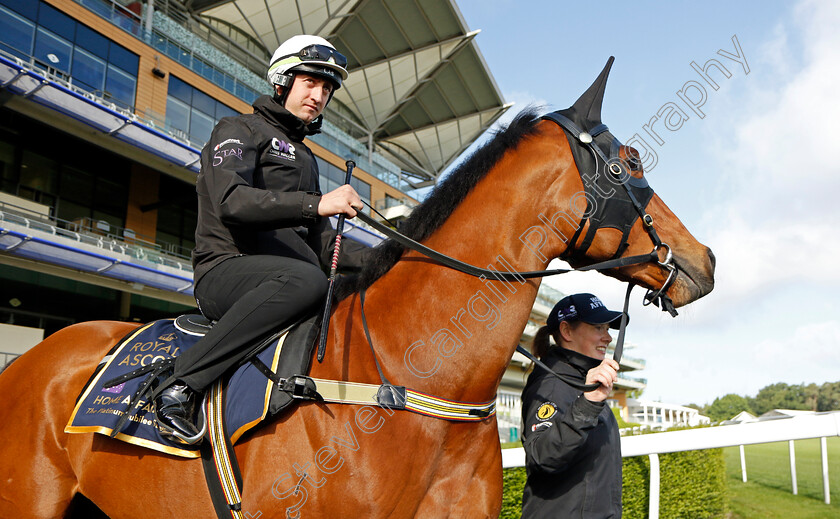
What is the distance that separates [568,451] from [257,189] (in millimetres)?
1776

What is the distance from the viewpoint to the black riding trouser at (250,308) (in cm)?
208

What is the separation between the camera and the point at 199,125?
22594 mm

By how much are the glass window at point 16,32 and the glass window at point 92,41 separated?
5.26 ft

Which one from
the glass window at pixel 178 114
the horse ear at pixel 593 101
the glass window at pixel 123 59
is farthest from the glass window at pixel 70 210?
the horse ear at pixel 593 101

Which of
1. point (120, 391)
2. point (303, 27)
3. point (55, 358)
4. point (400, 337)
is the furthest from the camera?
point (303, 27)

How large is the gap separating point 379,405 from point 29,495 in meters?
1.83

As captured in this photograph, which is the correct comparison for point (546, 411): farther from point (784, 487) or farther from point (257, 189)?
point (784, 487)

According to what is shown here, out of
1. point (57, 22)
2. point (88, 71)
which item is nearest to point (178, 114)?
point (88, 71)

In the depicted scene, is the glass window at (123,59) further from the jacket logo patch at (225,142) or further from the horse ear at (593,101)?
the horse ear at (593,101)

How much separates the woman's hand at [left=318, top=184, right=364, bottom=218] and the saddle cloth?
0.45m

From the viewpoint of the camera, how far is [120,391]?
7.79ft

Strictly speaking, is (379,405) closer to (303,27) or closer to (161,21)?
(161,21)

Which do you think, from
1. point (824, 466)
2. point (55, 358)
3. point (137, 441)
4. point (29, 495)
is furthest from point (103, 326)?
point (824, 466)

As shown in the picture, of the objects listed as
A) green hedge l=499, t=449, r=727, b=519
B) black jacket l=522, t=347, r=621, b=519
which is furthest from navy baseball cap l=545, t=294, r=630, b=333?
green hedge l=499, t=449, r=727, b=519
